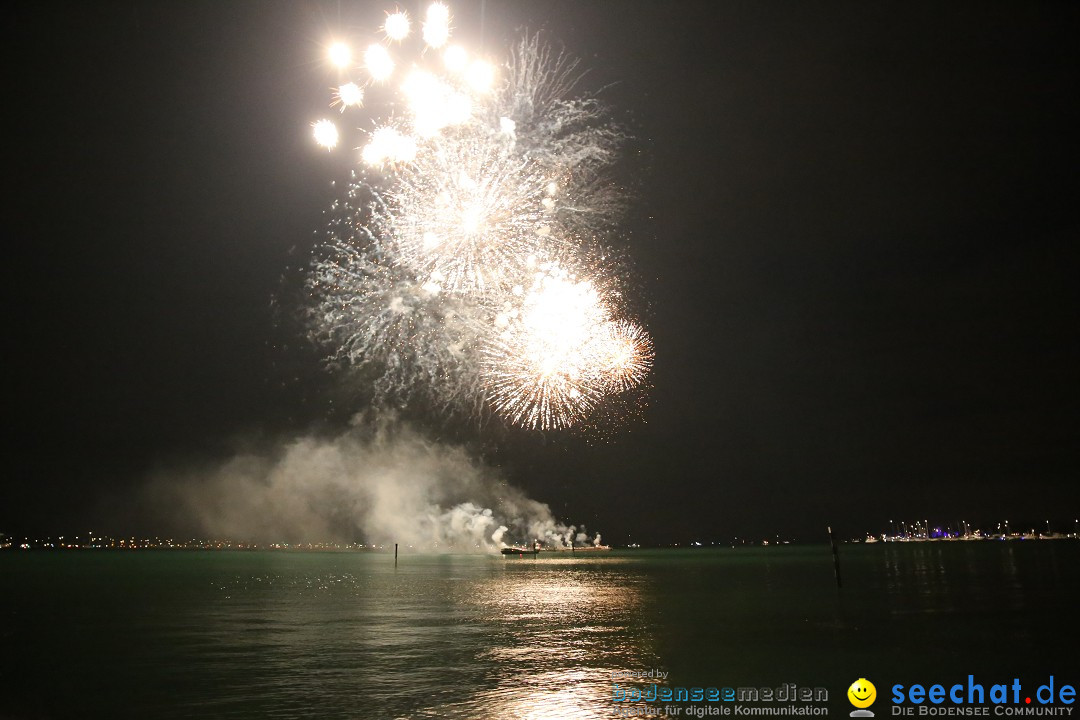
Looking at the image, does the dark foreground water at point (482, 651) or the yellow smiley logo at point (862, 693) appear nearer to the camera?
the yellow smiley logo at point (862, 693)

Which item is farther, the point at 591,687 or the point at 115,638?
the point at 115,638

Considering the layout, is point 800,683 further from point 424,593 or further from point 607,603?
point 424,593

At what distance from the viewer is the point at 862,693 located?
1525 centimetres

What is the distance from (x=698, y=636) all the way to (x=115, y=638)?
20322mm

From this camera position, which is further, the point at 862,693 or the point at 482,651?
the point at 482,651

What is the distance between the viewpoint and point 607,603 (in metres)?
38.3

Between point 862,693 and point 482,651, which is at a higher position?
point 862,693

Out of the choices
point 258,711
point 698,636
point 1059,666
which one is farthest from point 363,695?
point 1059,666

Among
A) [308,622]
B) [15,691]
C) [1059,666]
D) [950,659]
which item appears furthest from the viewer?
[308,622]

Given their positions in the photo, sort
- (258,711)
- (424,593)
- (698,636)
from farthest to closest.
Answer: (424,593), (698,636), (258,711)

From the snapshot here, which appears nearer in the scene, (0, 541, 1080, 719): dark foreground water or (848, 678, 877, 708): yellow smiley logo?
(848, 678, 877, 708): yellow smiley logo

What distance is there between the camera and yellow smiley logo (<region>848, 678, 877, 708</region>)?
577 inches

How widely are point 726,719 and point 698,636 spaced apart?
1123 centimetres

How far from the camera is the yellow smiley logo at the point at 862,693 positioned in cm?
1466
